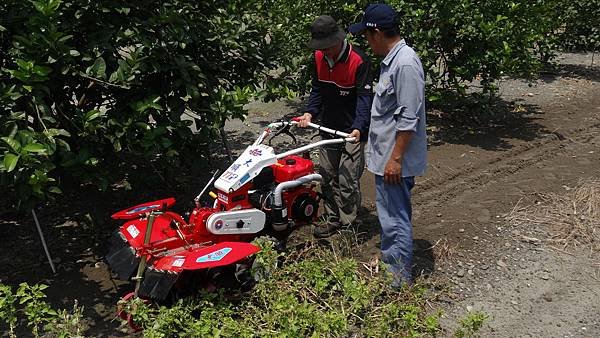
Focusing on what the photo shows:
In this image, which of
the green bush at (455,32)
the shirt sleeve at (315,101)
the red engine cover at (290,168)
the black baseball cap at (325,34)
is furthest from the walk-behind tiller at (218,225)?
the green bush at (455,32)

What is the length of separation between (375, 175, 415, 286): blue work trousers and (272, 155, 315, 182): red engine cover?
78 centimetres

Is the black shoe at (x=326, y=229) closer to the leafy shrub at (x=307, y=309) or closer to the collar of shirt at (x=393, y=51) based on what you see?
the leafy shrub at (x=307, y=309)

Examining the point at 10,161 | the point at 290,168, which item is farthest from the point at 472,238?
the point at 10,161

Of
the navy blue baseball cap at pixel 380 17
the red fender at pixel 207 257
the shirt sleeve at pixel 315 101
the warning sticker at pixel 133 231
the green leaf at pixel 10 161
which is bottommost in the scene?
the red fender at pixel 207 257

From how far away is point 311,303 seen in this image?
378 centimetres

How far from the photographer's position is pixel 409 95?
140 inches

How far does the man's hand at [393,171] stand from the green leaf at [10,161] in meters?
2.18

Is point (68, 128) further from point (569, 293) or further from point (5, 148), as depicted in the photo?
point (569, 293)

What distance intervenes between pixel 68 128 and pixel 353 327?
2.38m

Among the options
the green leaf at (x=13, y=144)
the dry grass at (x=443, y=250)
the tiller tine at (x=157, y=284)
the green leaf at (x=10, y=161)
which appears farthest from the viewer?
the dry grass at (x=443, y=250)

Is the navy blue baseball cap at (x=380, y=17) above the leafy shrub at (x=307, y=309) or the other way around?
above

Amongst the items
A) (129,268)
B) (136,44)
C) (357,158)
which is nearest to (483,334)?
(357,158)

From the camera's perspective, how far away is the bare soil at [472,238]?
397cm

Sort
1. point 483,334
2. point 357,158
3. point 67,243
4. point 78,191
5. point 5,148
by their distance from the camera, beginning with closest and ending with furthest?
1. point 5,148
2. point 483,334
3. point 357,158
4. point 67,243
5. point 78,191
